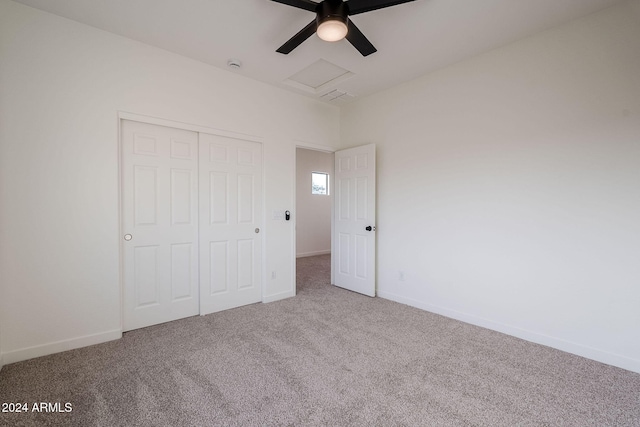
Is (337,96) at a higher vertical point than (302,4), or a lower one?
higher

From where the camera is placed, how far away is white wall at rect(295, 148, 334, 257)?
7.09m

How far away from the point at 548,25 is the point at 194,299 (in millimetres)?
4432

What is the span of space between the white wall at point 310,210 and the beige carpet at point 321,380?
426 centimetres

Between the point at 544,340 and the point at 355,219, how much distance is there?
2.46 m

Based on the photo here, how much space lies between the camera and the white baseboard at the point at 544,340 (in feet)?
7.30

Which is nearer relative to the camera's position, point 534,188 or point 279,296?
point 534,188

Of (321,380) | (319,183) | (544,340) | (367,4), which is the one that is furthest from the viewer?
(319,183)

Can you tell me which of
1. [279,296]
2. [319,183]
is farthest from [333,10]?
[319,183]

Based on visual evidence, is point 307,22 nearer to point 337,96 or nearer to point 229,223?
point 337,96

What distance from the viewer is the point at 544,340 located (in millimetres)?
2580

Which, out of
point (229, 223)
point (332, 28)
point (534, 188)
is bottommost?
point (229, 223)

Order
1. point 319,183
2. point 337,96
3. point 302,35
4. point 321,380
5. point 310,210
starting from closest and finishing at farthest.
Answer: point 321,380 < point 302,35 < point 337,96 < point 310,210 < point 319,183

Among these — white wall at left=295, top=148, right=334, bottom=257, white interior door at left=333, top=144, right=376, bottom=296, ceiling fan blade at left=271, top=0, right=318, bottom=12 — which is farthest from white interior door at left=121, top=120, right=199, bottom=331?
white wall at left=295, top=148, right=334, bottom=257

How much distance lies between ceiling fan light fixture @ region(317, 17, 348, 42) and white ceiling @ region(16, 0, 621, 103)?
1.62 ft
